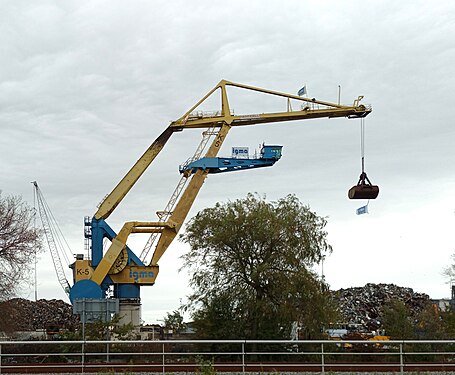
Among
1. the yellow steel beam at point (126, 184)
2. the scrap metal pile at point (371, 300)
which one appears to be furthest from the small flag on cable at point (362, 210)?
the scrap metal pile at point (371, 300)

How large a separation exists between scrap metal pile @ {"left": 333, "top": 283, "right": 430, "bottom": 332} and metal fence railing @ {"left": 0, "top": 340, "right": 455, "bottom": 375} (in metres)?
36.3

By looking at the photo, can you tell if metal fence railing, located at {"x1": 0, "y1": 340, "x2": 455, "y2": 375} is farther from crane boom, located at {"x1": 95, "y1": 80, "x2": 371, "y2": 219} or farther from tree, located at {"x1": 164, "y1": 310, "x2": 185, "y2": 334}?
crane boom, located at {"x1": 95, "y1": 80, "x2": 371, "y2": 219}

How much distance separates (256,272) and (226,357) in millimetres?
8727

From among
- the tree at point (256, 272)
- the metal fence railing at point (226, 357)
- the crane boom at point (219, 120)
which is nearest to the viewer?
the metal fence railing at point (226, 357)

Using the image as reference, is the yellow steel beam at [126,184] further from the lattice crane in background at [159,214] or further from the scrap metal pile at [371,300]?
the scrap metal pile at [371,300]

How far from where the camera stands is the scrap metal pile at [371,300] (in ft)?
225

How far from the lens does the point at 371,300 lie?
7475 centimetres

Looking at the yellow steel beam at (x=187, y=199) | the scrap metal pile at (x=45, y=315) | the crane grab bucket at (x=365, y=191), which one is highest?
the yellow steel beam at (x=187, y=199)

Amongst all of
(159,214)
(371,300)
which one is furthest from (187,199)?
(371,300)

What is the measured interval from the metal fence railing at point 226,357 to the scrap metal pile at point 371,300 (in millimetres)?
36266

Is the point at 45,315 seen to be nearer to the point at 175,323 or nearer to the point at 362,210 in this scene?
the point at 175,323

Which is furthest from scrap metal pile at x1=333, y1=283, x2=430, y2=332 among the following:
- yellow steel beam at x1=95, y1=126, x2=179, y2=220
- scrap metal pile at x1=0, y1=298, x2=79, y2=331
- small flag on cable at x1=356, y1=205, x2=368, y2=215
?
small flag on cable at x1=356, y1=205, x2=368, y2=215

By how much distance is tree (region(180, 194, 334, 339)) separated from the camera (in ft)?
121

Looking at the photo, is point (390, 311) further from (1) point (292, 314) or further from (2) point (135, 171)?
(2) point (135, 171)
